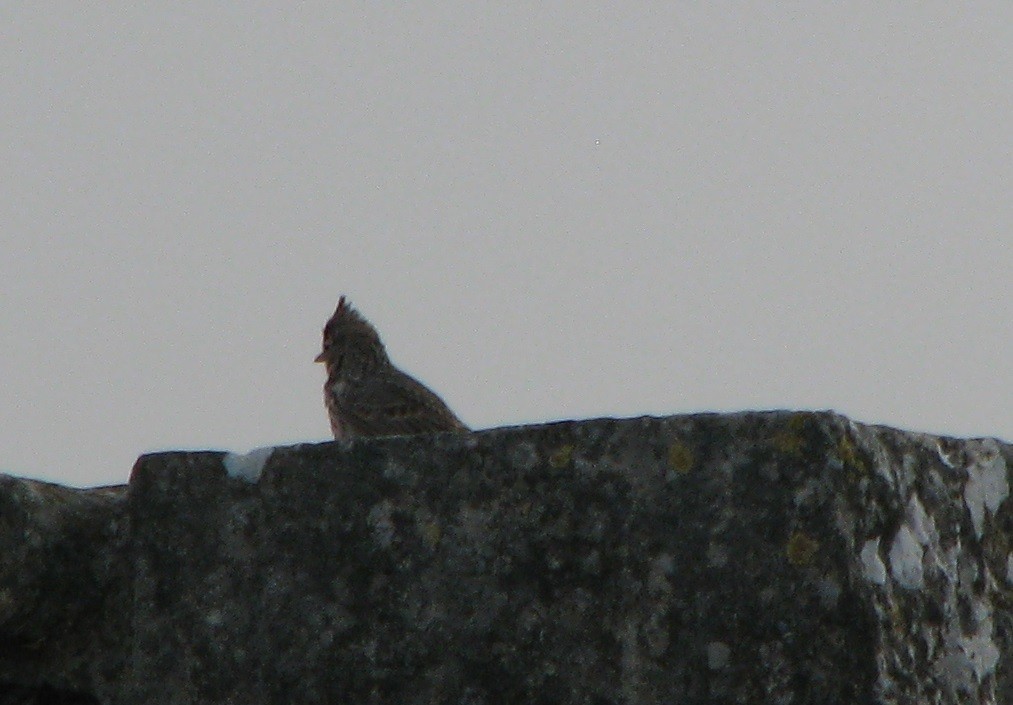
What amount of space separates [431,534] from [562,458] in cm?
27

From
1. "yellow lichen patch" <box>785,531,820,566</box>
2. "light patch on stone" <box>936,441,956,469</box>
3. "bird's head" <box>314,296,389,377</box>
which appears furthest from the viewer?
"bird's head" <box>314,296,389,377</box>

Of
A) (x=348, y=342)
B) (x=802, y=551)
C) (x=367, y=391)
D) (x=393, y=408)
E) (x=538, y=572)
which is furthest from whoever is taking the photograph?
(x=348, y=342)

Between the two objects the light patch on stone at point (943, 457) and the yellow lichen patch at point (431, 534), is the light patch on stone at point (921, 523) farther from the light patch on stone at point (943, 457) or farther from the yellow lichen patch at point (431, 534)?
the yellow lichen patch at point (431, 534)

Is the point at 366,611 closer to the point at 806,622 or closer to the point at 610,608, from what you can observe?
the point at 610,608

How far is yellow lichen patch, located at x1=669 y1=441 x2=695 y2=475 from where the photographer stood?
292 cm

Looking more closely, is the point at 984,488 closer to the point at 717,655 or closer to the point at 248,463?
the point at 717,655

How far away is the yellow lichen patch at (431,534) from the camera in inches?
118

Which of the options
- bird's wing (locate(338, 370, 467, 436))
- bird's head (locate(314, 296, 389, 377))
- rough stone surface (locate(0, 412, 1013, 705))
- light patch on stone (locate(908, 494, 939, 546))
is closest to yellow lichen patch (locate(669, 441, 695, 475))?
rough stone surface (locate(0, 412, 1013, 705))

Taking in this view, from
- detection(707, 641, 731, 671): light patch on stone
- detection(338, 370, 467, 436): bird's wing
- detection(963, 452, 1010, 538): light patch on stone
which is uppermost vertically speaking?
detection(338, 370, 467, 436): bird's wing

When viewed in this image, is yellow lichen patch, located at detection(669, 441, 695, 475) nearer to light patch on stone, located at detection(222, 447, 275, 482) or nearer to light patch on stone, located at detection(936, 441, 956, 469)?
light patch on stone, located at detection(936, 441, 956, 469)

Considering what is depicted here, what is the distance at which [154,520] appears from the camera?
3158 mm

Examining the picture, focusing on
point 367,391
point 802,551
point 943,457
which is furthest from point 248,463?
point 367,391

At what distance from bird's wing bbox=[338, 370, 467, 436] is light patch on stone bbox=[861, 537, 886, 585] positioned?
520 centimetres

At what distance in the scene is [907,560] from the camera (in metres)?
2.91
